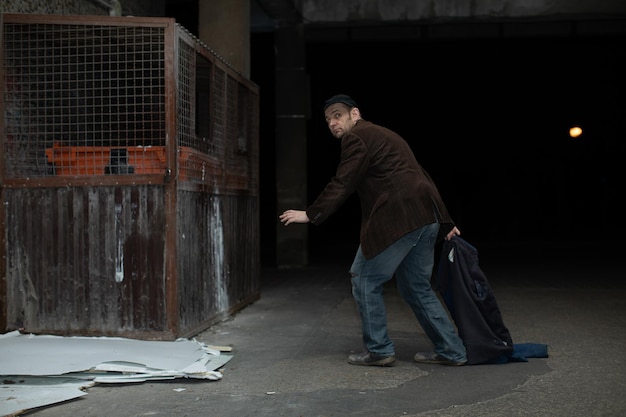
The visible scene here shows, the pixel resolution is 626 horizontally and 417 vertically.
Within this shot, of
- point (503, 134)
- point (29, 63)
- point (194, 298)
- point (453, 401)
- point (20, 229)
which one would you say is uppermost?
point (503, 134)

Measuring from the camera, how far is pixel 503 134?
31281 millimetres

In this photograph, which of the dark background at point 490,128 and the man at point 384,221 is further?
the dark background at point 490,128

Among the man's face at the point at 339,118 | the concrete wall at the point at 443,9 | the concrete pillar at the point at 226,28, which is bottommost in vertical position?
the man's face at the point at 339,118

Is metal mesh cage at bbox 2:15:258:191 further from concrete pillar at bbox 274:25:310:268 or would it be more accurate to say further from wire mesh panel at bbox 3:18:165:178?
concrete pillar at bbox 274:25:310:268

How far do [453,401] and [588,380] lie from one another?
3.72 feet

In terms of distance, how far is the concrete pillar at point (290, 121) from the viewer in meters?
15.3

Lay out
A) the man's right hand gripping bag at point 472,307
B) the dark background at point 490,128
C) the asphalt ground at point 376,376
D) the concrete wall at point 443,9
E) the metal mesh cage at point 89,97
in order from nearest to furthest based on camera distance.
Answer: the asphalt ground at point 376,376 < the man's right hand gripping bag at point 472,307 < the metal mesh cage at point 89,97 < the concrete wall at point 443,9 < the dark background at point 490,128

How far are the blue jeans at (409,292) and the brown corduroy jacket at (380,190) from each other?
0.11 meters

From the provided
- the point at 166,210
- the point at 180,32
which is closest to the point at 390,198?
the point at 166,210

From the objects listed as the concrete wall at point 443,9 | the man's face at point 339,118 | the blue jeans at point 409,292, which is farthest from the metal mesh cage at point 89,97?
the concrete wall at point 443,9

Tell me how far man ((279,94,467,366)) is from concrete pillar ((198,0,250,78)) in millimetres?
5614

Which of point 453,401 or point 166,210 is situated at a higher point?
point 166,210

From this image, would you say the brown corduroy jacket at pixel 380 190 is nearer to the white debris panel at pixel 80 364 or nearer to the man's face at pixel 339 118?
the man's face at pixel 339 118

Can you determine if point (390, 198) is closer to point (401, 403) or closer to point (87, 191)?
point (401, 403)
